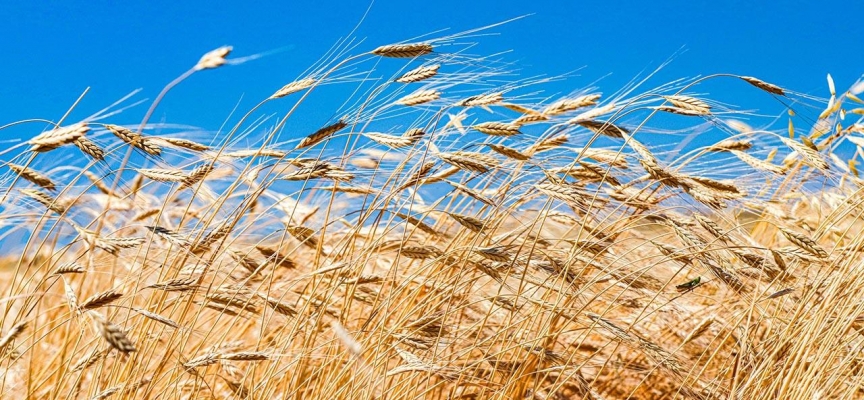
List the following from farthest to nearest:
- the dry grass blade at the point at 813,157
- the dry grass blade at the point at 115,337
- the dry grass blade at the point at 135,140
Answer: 1. the dry grass blade at the point at 813,157
2. the dry grass blade at the point at 135,140
3. the dry grass blade at the point at 115,337

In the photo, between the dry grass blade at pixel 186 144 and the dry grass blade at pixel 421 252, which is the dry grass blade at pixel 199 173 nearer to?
the dry grass blade at pixel 186 144

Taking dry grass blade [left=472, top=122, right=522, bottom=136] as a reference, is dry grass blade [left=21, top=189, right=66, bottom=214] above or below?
below

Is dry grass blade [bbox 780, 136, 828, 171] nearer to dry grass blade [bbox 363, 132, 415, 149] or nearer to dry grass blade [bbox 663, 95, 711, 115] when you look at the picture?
dry grass blade [bbox 663, 95, 711, 115]

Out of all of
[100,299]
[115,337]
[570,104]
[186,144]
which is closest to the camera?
[115,337]

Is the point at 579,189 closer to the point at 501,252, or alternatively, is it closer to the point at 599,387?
the point at 501,252

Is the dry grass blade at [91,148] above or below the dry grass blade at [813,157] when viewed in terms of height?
above

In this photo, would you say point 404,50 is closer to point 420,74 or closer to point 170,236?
point 420,74

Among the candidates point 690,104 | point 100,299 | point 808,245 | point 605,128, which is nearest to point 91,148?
point 100,299

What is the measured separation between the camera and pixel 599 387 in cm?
281

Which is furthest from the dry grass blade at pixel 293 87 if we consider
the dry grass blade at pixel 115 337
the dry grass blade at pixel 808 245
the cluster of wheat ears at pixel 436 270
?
the dry grass blade at pixel 808 245

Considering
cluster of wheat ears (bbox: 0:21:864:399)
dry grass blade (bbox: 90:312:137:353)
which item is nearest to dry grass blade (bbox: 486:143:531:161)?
cluster of wheat ears (bbox: 0:21:864:399)

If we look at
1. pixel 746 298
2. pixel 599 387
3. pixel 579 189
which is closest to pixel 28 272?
pixel 579 189

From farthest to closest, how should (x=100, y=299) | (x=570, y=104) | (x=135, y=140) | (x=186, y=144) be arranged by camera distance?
(x=570, y=104) → (x=186, y=144) → (x=135, y=140) → (x=100, y=299)

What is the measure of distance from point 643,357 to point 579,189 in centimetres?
86
